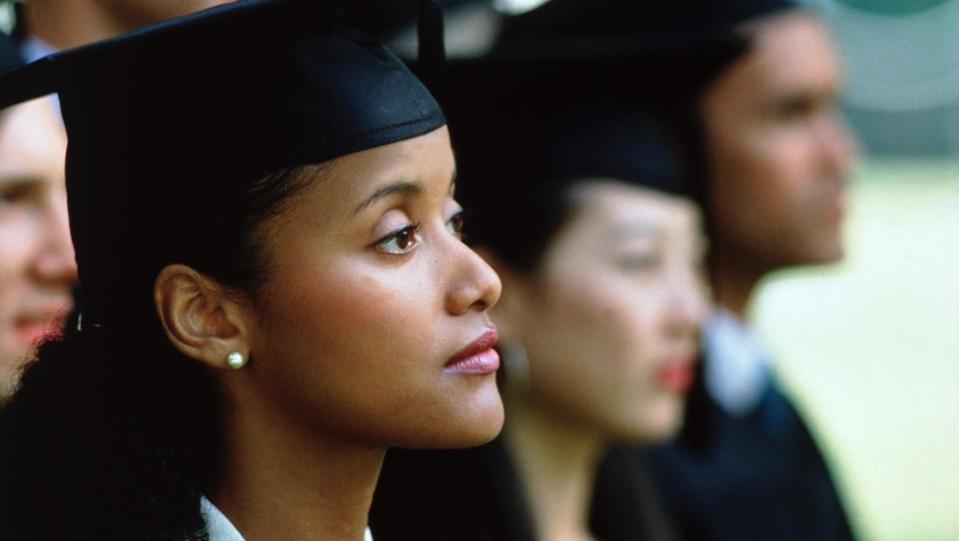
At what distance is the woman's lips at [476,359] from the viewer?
5.74ft

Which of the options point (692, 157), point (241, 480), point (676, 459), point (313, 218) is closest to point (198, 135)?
point (313, 218)

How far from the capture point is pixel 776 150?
12.5ft

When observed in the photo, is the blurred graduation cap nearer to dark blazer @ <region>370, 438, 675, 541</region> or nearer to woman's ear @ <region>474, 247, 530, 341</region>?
woman's ear @ <region>474, 247, 530, 341</region>

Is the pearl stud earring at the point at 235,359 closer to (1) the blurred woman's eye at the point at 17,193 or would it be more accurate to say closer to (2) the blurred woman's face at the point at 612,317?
(1) the blurred woman's eye at the point at 17,193

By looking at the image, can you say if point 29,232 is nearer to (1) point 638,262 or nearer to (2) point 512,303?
(2) point 512,303

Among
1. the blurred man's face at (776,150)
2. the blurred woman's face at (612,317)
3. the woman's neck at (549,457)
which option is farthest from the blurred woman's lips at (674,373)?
the blurred man's face at (776,150)

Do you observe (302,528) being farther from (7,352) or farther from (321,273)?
(7,352)

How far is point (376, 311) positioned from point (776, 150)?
2282mm

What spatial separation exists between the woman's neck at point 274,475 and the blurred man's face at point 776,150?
2.23m

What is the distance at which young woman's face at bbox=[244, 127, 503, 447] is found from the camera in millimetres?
1698

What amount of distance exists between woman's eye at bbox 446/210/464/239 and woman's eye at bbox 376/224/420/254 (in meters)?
0.08

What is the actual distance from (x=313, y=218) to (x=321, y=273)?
0.20 ft

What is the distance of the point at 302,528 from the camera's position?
70.1 inches

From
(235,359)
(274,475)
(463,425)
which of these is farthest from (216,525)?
(463,425)
